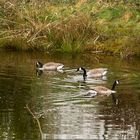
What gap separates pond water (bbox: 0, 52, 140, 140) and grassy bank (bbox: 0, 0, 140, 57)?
385cm

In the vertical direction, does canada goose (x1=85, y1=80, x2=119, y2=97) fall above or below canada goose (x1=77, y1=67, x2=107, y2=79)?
below

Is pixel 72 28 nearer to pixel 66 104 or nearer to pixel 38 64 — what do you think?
pixel 38 64

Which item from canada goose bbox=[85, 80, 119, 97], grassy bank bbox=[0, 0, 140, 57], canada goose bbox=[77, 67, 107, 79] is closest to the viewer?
canada goose bbox=[85, 80, 119, 97]

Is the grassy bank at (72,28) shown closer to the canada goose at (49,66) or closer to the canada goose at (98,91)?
the canada goose at (49,66)

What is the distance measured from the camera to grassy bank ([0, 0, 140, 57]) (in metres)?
34.5

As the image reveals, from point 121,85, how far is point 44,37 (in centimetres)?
1094

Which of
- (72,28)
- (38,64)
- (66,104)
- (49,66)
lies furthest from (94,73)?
(72,28)

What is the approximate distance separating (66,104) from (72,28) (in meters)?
14.2

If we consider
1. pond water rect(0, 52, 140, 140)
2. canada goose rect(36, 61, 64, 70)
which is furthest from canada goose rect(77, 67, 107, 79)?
canada goose rect(36, 61, 64, 70)

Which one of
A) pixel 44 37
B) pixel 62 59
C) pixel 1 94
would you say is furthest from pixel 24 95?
pixel 44 37

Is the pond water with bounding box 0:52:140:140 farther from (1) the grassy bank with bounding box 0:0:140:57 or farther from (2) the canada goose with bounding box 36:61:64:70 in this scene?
(1) the grassy bank with bounding box 0:0:140:57

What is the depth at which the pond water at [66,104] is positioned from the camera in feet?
56.6

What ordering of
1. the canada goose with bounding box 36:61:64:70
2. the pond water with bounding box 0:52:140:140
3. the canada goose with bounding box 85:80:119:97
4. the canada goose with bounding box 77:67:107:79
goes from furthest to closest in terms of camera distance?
the canada goose with bounding box 36:61:64:70 → the canada goose with bounding box 77:67:107:79 → the canada goose with bounding box 85:80:119:97 → the pond water with bounding box 0:52:140:140

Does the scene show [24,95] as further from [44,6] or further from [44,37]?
[44,6]
